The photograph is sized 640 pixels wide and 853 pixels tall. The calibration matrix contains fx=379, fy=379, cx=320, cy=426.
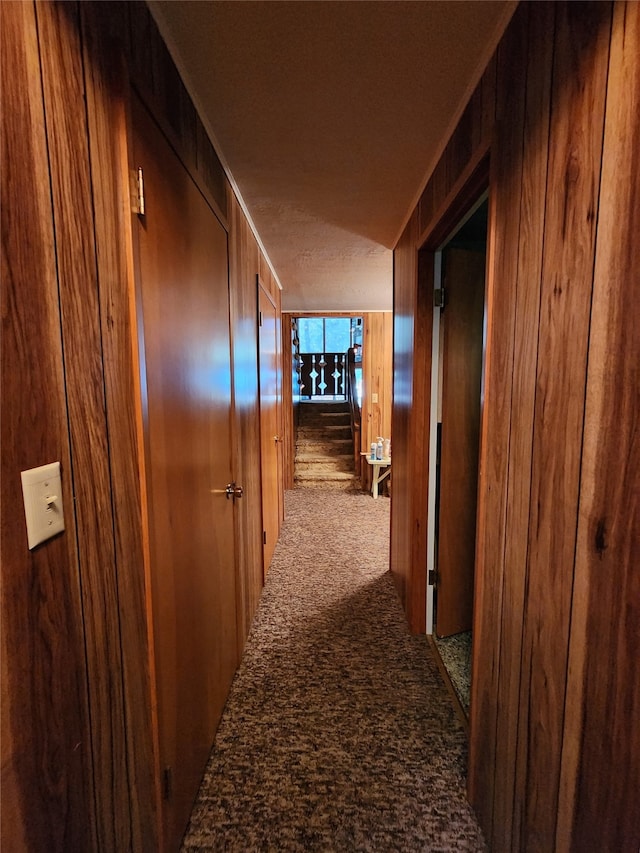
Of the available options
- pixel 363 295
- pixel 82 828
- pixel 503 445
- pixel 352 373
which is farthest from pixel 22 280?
pixel 352 373

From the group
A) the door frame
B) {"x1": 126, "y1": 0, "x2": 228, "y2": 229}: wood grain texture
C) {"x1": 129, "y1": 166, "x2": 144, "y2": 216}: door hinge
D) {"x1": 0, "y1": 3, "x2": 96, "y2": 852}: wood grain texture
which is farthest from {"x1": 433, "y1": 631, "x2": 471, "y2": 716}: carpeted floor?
{"x1": 126, "y1": 0, "x2": 228, "y2": 229}: wood grain texture

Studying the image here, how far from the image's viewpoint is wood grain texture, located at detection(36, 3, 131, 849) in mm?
669

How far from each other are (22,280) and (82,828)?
1021 mm

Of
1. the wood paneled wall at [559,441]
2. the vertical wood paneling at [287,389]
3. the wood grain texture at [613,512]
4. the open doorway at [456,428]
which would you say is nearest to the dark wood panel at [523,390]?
the wood paneled wall at [559,441]

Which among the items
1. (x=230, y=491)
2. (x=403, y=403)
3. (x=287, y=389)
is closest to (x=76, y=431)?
(x=230, y=491)

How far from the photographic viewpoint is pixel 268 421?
2.88 metres

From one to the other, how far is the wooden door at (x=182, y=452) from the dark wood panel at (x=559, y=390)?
93 centimetres

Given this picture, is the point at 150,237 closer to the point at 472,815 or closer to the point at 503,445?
the point at 503,445

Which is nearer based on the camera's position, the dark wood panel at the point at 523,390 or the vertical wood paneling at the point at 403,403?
the dark wood panel at the point at 523,390

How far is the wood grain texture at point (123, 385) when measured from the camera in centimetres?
78

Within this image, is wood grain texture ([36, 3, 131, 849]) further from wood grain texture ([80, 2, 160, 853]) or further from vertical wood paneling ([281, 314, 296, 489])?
vertical wood paneling ([281, 314, 296, 489])

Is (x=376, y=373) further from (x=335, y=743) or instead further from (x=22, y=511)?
(x=22, y=511)

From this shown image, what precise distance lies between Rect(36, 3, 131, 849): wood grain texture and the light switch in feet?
0.19

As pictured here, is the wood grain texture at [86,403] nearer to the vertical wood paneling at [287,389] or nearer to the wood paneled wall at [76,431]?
the wood paneled wall at [76,431]
